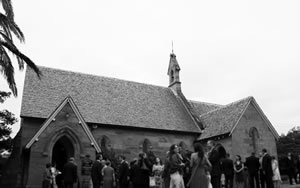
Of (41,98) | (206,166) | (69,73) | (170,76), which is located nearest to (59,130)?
(41,98)

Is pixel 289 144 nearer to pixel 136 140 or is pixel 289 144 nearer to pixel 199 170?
pixel 136 140

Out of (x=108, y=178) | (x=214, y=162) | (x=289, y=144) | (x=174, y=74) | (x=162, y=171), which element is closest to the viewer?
(x=162, y=171)

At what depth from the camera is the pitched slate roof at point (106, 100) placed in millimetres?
25969

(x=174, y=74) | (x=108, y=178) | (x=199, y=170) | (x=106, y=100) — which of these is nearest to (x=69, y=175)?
(x=108, y=178)

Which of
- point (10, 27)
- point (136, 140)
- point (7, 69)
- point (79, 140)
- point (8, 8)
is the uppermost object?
point (8, 8)

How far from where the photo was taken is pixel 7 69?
1566 cm

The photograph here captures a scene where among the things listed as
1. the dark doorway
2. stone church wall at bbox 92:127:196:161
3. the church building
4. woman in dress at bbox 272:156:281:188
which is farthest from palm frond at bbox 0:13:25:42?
woman in dress at bbox 272:156:281:188

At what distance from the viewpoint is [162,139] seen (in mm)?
29375

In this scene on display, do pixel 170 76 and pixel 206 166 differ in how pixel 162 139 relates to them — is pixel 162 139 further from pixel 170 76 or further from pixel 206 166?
pixel 206 166

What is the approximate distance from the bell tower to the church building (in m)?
2.74

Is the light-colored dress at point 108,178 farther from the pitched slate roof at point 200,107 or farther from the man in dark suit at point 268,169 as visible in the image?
the pitched slate roof at point 200,107

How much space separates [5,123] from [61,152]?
12236 mm

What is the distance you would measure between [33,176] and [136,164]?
9.21 m

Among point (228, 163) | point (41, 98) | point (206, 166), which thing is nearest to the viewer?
point (206, 166)
